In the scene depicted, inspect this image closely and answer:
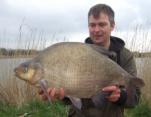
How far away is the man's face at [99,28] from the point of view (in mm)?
3182

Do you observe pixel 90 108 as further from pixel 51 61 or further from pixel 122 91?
pixel 51 61

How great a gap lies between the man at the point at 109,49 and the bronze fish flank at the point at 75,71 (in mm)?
181

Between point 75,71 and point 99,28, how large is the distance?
538 millimetres

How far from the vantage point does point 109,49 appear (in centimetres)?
330

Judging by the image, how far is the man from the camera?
316cm

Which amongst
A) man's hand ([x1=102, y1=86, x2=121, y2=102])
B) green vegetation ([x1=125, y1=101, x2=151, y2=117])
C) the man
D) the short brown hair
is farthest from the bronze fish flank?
green vegetation ([x1=125, y1=101, x2=151, y2=117])

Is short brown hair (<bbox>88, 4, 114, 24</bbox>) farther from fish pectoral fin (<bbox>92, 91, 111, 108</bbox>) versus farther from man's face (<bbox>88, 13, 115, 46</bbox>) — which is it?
fish pectoral fin (<bbox>92, 91, 111, 108</bbox>)

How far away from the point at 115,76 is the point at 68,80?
359mm

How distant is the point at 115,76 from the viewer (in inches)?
114

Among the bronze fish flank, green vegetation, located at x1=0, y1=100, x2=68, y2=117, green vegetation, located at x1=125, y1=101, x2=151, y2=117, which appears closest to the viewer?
the bronze fish flank

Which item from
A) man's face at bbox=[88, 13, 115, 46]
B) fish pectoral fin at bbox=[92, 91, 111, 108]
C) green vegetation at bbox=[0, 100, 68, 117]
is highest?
man's face at bbox=[88, 13, 115, 46]

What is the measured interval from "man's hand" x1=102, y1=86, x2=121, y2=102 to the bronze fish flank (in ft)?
0.11

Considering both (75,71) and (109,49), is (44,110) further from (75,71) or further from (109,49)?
(75,71)

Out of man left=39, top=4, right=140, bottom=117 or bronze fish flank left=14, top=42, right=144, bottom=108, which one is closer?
bronze fish flank left=14, top=42, right=144, bottom=108
